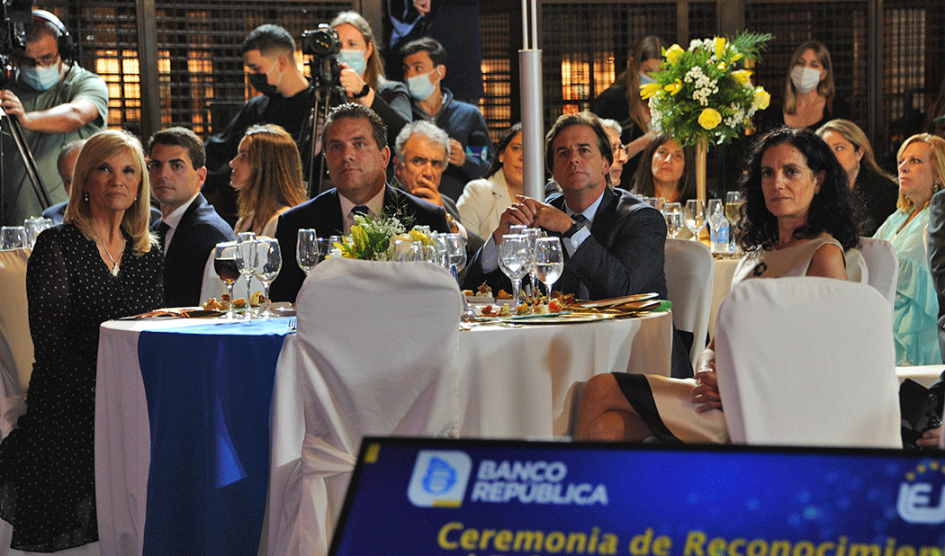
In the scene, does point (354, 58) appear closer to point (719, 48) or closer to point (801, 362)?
point (719, 48)

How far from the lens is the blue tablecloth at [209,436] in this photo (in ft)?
7.58

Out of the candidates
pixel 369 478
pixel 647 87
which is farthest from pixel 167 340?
pixel 647 87

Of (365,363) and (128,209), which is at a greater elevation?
(128,209)

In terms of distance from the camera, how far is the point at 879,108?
800 cm

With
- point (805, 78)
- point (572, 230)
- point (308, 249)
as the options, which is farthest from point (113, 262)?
point (805, 78)

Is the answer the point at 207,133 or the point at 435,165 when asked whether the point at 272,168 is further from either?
the point at 207,133

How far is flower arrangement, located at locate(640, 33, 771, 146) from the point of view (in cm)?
518

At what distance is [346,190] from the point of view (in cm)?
345

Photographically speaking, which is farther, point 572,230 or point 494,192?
point 494,192

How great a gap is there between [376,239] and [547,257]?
0.44 meters

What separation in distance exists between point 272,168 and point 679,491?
162 inches

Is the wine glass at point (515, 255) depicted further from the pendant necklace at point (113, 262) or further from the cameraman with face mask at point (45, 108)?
the cameraman with face mask at point (45, 108)

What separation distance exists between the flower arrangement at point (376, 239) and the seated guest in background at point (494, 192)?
3.16m

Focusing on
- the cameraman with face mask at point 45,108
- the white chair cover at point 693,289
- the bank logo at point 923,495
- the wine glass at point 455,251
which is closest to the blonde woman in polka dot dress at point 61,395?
the wine glass at point 455,251
